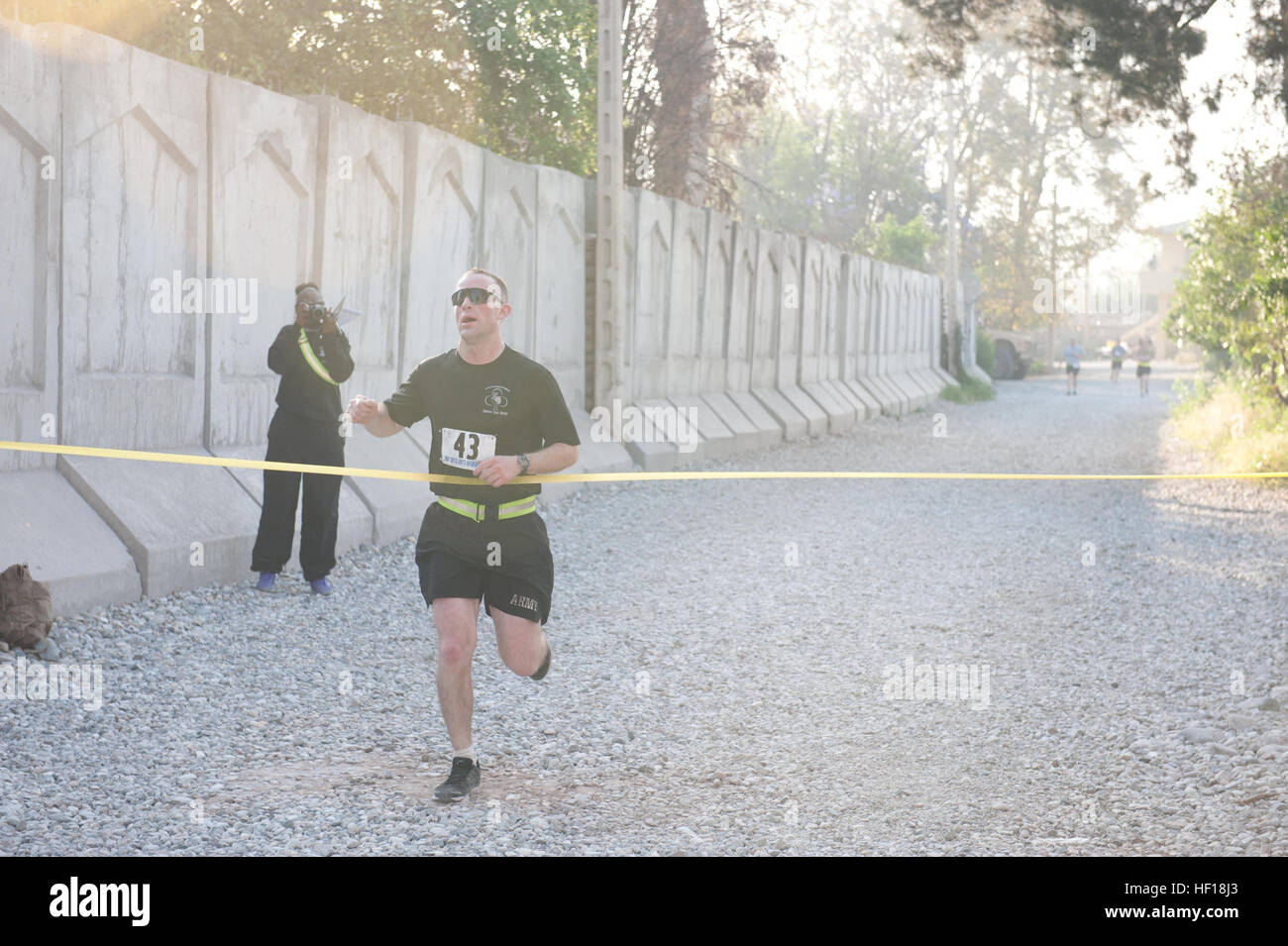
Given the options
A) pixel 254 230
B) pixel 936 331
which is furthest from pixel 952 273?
pixel 254 230

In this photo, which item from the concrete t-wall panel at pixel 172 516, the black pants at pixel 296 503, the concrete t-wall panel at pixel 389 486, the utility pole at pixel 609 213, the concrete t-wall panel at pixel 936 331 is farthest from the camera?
the concrete t-wall panel at pixel 936 331

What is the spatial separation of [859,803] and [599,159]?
39.9 ft

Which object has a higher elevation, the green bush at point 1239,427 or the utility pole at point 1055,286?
the utility pole at point 1055,286

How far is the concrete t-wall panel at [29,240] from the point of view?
812 cm

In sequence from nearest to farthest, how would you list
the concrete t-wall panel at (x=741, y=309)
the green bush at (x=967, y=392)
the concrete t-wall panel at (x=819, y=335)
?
1. the concrete t-wall panel at (x=741, y=309)
2. the concrete t-wall panel at (x=819, y=335)
3. the green bush at (x=967, y=392)

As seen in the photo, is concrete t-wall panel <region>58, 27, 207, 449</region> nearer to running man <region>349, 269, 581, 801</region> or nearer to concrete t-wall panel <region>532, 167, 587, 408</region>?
running man <region>349, 269, 581, 801</region>

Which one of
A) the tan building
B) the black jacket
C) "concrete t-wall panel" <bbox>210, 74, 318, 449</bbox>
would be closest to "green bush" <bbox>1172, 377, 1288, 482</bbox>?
"concrete t-wall panel" <bbox>210, 74, 318, 449</bbox>

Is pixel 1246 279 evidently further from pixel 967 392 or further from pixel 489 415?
pixel 967 392

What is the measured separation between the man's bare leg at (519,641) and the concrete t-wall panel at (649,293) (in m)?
12.1

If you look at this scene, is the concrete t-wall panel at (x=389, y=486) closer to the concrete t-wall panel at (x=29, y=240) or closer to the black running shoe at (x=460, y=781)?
the concrete t-wall panel at (x=29, y=240)

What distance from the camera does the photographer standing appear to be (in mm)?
8906

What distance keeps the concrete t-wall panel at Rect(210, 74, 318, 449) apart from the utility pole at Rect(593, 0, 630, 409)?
544 cm

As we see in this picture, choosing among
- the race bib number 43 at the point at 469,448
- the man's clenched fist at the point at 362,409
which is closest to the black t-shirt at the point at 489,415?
the race bib number 43 at the point at 469,448

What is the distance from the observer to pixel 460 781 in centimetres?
505
